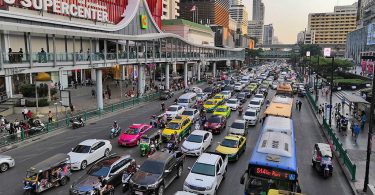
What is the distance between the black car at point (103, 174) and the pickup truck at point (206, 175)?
385 cm

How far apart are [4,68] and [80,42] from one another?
2742 cm

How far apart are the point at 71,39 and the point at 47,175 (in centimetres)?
3484

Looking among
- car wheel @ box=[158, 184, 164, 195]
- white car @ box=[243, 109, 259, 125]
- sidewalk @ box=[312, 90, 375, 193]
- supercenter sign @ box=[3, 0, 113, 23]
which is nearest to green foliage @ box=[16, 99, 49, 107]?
supercenter sign @ box=[3, 0, 113, 23]

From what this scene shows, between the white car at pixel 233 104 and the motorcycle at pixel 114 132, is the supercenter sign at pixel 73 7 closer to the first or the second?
the motorcycle at pixel 114 132

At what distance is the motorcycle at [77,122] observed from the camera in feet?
97.1

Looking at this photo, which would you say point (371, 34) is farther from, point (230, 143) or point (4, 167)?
point (4, 167)

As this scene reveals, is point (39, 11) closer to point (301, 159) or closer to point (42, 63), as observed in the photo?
point (42, 63)

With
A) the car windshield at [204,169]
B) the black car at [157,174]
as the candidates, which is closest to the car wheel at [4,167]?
the black car at [157,174]

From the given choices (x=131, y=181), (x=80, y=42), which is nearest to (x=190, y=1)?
(x=80, y=42)

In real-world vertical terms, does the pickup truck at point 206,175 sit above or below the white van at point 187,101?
below

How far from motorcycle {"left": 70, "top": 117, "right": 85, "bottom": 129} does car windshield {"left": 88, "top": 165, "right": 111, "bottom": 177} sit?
14660 mm

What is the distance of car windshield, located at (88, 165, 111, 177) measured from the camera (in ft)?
51.4

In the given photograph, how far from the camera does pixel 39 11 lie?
1577 inches

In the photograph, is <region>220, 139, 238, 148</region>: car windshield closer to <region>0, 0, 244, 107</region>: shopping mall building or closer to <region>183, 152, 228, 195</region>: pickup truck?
<region>183, 152, 228, 195</region>: pickup truck
